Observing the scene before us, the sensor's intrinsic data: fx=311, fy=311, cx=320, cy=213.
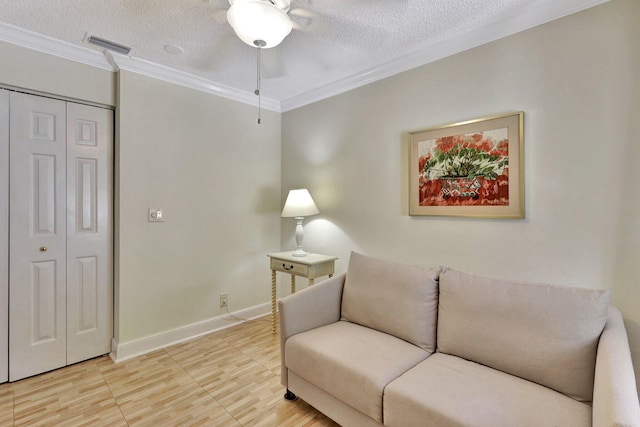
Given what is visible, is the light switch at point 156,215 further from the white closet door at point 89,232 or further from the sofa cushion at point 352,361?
the sofa cushion at point 352,361

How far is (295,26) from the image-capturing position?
2.04m

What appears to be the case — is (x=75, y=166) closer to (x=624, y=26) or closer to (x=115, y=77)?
(x=115, y=77)

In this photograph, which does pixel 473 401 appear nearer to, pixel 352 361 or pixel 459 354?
pixel 459 354

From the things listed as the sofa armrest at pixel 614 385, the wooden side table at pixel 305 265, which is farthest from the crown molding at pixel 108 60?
the sofa armrest at pixel 614 385

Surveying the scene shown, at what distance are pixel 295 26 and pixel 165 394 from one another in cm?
255

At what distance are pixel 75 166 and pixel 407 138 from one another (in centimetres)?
256

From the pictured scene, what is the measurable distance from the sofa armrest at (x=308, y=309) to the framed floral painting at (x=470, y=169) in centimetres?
89

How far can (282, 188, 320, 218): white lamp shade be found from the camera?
114 inches

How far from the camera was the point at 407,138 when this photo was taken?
8.10ft

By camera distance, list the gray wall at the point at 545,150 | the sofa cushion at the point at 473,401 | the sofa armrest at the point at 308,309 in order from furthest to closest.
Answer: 1. the sofa armrest at the point at 308,309
2. the gray wall at the point at 545,150
3. the sofa cushion at the point at 473,401

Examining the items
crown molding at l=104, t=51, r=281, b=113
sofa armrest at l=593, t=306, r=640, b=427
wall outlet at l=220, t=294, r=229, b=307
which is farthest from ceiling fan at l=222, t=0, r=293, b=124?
wall outlet at l=220, t=294, r=229, b=307

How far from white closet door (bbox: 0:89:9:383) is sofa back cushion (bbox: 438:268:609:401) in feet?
9.27

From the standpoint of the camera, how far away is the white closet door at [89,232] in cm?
235

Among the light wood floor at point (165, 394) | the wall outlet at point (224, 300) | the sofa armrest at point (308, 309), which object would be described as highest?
the sofa armrest at point (308, 309)
